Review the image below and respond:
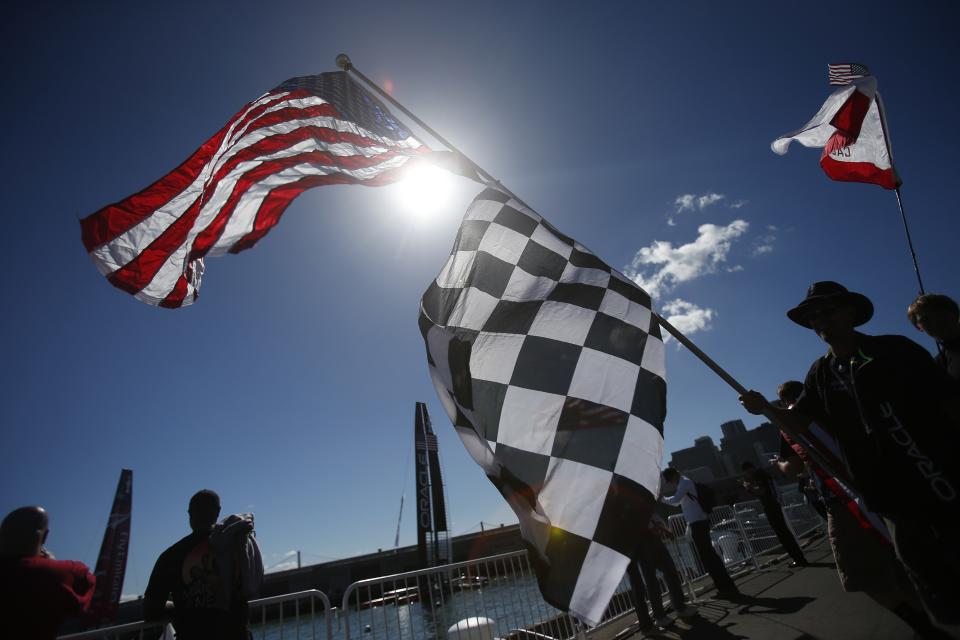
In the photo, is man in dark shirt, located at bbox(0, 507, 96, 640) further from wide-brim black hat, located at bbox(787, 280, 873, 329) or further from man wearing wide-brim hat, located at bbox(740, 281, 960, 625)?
wide-brim black hat, located at bbox(787, 280, 873, 329)

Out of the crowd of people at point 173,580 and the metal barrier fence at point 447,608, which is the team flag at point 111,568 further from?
the crowd of people at point 173,580

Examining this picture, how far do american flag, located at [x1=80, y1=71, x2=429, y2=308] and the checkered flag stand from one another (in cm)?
156

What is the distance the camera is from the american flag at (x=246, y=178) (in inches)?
131

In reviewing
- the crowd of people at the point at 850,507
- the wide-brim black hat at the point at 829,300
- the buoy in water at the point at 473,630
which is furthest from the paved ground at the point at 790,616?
the wide-brim black hat at the point at 829,300

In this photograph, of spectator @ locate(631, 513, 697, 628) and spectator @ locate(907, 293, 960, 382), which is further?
spectator @ locate(631, 513, 697, 628)

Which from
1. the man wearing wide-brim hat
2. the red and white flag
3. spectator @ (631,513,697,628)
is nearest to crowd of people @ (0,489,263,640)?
the man wearing wide-brim hat

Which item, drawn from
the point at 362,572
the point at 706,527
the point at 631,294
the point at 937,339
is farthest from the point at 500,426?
the point at 362,572

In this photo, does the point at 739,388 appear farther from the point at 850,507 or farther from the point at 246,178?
the point at 246,178

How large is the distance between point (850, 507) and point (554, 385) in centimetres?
158

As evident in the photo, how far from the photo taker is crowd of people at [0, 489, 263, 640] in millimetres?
1903

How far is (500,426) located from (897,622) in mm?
3154

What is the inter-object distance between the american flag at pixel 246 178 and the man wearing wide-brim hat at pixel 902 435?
318 cm

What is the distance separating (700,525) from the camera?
5.45 meters

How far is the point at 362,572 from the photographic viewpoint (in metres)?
37.3
